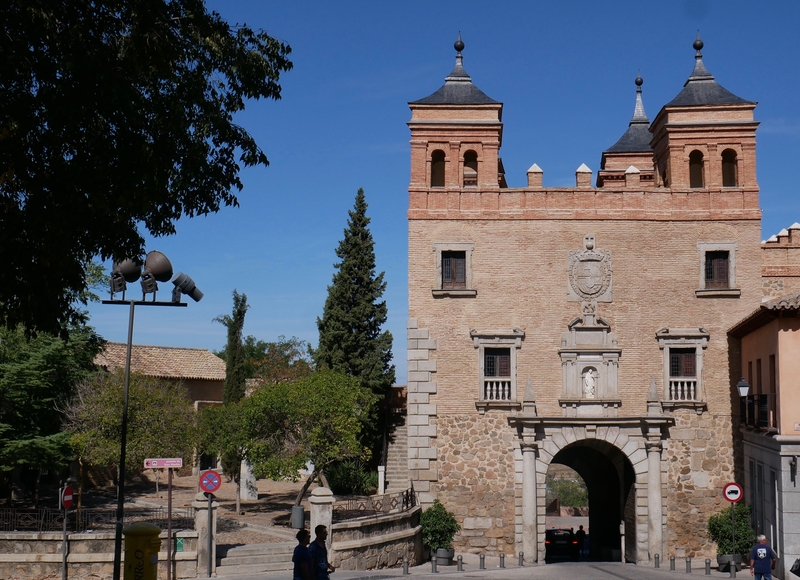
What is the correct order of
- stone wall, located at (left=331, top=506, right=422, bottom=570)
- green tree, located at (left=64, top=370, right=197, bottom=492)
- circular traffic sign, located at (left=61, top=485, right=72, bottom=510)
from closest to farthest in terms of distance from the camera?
circular traffic sign, located at (left=61, top=485, right=72, bottom=510) < stone wall, located at (left=331, top=506, right=422, bottom=570) < green tree, located at (left=64, top=370, right=197, bottom=492)

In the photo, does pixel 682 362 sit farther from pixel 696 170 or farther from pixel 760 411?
pixel 696 170

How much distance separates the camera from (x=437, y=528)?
24.3 meters

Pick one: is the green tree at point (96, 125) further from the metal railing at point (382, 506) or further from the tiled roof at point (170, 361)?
the tiled roof at point (170, 361)

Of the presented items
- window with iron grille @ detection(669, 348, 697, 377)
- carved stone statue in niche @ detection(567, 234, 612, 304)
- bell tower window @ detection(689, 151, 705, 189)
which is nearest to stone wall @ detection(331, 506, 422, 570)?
carved stone statue in niche @ detection(567, 234, 612, 304)

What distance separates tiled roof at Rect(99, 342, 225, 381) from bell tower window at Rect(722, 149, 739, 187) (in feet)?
94.8

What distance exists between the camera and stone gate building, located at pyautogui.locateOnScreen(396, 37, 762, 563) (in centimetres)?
2462

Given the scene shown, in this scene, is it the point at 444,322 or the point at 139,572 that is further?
the point at 444,322

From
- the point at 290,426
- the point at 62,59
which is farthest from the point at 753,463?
the point at 62,59

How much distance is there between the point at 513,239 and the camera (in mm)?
25656

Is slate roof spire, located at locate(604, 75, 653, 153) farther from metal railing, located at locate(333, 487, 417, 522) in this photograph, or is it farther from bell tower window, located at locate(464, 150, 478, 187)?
metal railing, located at locate(333, 487, 417, 522)

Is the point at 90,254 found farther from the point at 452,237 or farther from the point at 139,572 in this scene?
the point at 452,237

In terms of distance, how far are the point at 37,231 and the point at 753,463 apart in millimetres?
19656

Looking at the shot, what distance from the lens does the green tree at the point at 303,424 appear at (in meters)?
25.1

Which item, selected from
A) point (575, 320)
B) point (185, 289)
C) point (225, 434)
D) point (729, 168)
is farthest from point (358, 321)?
point (185, 289)
